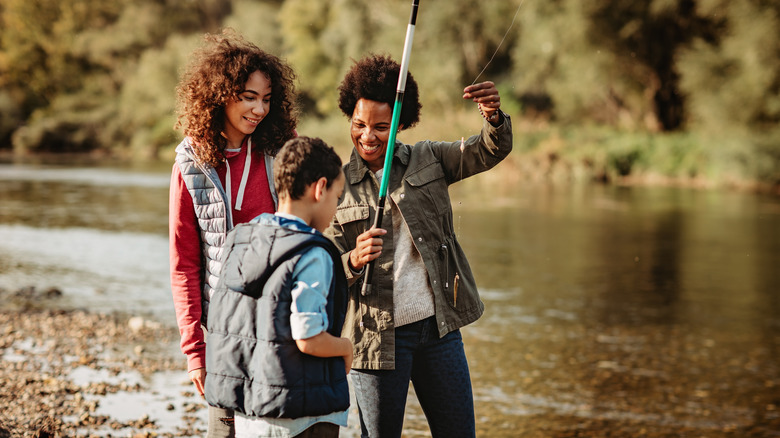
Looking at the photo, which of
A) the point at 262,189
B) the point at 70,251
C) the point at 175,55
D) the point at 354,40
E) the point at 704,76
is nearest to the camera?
the point at 262,189

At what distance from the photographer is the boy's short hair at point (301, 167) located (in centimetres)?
255

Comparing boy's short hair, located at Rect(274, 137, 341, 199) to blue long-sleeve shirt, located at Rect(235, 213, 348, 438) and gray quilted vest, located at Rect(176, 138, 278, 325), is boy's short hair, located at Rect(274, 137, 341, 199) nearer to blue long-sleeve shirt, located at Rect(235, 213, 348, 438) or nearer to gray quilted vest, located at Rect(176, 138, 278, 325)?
blue long-sleeve shirt, located at Rect(235, 213, 348, 438)

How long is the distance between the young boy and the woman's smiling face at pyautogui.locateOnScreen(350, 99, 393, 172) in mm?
643

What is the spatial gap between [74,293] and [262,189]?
316 inches

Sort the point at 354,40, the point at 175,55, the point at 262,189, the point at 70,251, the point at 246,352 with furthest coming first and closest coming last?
1. the point at 175,55
2. the point at 354,40
3. the point at 70,251
4. the point at 262,189
5. the point at 246,352

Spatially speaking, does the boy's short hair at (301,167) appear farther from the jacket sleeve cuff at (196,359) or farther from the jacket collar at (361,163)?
the jacket sleeve cuff at (196,359)

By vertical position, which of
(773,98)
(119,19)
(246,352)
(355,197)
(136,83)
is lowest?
(246,352)

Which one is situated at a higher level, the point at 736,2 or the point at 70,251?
the point at 736,2

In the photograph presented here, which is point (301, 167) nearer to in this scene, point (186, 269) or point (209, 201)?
point (209, 201)

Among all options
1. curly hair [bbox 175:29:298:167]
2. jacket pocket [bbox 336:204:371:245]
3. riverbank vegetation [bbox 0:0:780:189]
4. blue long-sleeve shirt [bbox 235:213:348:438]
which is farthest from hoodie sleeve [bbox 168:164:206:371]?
riverbank vegetation [bbox 0:0:780:189]

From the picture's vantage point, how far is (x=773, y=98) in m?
26.3

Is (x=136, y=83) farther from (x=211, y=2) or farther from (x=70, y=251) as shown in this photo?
(x=70, y=251)

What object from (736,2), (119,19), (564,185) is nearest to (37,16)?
(119,19)

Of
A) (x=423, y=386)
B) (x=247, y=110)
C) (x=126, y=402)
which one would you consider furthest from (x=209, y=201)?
(x=126, y=402)
